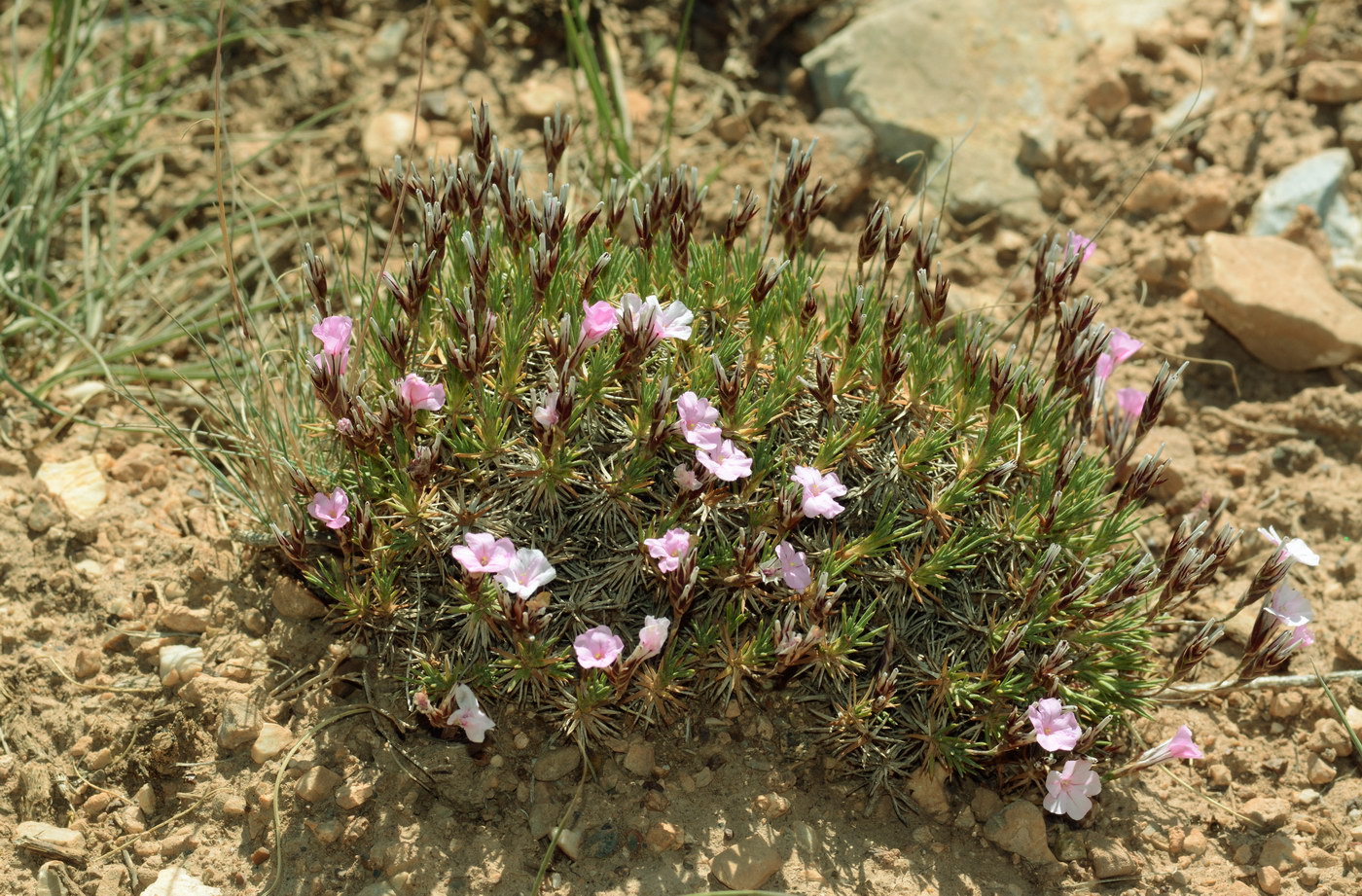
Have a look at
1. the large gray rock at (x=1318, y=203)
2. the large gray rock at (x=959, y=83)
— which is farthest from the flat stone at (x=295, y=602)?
the large gray rock at (x=1318, y=203)

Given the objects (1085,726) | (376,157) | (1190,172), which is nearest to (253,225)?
(376,157)

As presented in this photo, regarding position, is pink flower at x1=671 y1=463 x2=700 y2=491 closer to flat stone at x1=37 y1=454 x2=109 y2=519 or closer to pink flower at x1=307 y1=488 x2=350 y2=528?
pink flower at x1=307 y1=488 x2=350 y2=528

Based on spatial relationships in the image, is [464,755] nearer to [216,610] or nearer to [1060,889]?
[216,610]

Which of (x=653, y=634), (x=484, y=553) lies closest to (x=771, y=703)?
(x=653, y=634)

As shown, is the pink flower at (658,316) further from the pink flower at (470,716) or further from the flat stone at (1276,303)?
the flat stone at (1276,303)

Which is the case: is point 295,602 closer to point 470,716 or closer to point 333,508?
point 333,508
